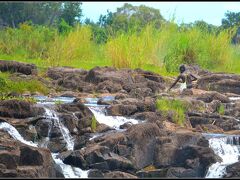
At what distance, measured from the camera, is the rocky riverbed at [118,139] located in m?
11.9

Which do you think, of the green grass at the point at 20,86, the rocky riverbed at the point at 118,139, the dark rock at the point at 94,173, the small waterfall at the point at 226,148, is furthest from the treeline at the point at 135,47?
the dark rock at the point at 94,173

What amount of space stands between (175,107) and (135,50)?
9.41 metres

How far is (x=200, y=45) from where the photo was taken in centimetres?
2605

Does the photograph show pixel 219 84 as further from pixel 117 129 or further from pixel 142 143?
pixel 142 143

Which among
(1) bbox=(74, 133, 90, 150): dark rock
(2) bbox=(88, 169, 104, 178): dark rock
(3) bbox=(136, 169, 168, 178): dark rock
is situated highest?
(1) bbox=(74, 133, 90, 150): dark rock

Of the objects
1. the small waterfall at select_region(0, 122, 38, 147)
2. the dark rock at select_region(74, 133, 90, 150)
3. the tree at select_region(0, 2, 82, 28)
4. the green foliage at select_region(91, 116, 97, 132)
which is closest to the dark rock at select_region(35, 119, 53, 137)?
the small waterfall at select_region(0, 122, 38, 147)

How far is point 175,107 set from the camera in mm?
16188

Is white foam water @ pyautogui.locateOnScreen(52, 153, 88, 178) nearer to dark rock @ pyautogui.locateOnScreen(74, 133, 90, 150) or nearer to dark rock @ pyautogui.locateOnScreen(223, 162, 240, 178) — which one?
dark rock @ pyautogui.locateOnScreen(74, 133, 90, 150)

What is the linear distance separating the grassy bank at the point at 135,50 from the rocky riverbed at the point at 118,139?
7.32m

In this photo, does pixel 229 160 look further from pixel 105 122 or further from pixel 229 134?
pixel 105 122

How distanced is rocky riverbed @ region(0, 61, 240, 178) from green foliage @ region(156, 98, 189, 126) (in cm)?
11

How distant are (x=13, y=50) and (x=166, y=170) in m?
17.2

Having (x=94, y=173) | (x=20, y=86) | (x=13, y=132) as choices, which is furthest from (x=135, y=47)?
(x=94, y=173)

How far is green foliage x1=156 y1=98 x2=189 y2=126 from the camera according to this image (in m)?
15.5
